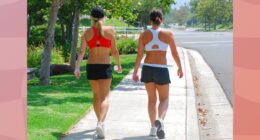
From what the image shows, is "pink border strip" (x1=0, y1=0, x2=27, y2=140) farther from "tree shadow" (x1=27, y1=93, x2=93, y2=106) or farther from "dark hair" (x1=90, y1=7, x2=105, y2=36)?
"tree shadow" (x1=27, y1=93, x2=93, y2=106)

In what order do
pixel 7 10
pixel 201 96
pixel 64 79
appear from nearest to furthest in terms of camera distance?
pixel 7 10, pixel 201 96, pixel 64 79

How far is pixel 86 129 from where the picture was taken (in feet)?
24.6

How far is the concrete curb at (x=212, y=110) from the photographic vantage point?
8039 mm

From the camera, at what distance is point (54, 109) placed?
895 centimetres

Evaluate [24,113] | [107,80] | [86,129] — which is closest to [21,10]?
[24,113]

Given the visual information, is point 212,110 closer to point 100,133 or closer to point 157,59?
point 157,59

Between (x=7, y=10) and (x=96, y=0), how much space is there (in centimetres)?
1145

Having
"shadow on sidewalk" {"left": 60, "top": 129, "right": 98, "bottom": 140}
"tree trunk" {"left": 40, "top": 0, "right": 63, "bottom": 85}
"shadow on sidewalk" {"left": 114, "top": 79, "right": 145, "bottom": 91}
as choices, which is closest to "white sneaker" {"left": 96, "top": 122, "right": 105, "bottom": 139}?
"shadow on sidewalk" {"left": 60, "top": 129, "right": 98, "bottom": 140}

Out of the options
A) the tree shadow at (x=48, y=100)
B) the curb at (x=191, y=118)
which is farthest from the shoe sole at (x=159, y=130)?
the tree shadow at (x=48, y=100)

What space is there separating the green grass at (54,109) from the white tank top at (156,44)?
1.75m

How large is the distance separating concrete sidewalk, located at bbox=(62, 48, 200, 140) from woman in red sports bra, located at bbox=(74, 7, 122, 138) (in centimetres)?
49

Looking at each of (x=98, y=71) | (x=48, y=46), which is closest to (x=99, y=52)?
(x=98, y=71)

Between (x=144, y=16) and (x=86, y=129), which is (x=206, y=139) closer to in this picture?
(x=86, y=129)

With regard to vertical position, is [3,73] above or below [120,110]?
above
